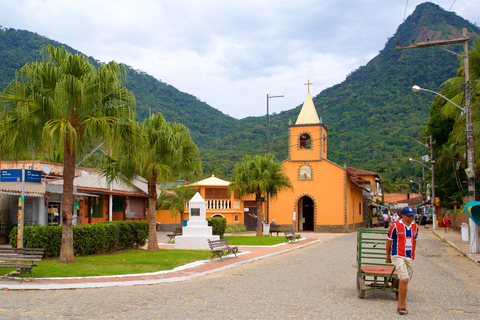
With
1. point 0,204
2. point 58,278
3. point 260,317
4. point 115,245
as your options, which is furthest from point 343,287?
point 0,204

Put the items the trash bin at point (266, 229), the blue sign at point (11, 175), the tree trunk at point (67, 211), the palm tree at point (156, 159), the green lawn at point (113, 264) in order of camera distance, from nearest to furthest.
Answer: the green lawn at point (113, 264), the blue sign at point (11, 175), the tree trunk at point (67, 211), the palm tree at point (156, 159), the trash bin at point (266, 229)

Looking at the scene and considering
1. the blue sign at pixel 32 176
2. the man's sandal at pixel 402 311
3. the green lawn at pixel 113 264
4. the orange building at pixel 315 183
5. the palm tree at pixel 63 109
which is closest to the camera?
the man's sandal at pixel 402 311

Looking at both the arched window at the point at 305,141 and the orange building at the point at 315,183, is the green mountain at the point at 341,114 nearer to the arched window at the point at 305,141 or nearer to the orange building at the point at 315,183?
the arched window at the point at 305,141

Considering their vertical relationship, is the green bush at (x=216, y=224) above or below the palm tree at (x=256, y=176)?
below

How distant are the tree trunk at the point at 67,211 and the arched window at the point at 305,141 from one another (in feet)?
104

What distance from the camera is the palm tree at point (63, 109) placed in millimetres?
13523

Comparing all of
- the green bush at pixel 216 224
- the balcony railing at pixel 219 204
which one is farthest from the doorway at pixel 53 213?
the balcony railing at pixel 219 204

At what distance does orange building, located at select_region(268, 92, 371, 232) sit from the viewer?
42719 millimetres

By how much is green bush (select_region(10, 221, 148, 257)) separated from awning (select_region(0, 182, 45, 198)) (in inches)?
192

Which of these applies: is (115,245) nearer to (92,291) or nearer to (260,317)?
(92,291)

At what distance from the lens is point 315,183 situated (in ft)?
143

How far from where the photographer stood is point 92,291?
34.1 feet

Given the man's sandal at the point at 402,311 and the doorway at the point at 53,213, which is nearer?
the man's sandal at the point at 402,311

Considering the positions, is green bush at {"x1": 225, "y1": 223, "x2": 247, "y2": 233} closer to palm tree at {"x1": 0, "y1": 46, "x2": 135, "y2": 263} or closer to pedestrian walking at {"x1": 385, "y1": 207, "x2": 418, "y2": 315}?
palm tree at {"x1": 0, "y1": 46, "x2": 135, "y2": 263}
